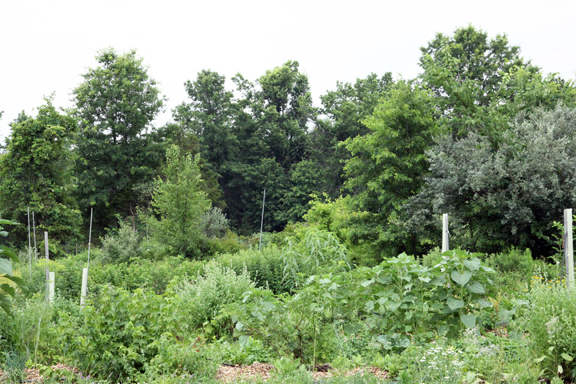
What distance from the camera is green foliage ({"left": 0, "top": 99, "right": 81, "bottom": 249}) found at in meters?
15.4

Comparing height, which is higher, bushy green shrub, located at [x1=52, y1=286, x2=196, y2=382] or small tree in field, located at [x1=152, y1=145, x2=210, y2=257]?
small tree in field, located at [x1=152, y1=145, x2=210, y2=257]

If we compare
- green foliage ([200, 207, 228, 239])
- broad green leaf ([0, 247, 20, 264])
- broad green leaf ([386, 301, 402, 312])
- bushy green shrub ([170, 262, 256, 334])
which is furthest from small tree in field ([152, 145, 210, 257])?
broad green leaf ([386, 301, 402, 312])

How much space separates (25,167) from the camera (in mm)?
15727

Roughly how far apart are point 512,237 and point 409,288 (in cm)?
643

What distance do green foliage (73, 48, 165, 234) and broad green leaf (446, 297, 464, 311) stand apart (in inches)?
794

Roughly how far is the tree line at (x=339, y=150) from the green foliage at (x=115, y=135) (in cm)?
8

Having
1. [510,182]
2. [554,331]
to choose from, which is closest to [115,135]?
[510,182]

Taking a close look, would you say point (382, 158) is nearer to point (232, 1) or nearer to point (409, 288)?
point (232, 1)

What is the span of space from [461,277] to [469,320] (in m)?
0.34

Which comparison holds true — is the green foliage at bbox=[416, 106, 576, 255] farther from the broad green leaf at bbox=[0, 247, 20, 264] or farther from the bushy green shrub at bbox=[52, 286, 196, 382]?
the broad green leaf at bbox=[0, 247, 20, 264]

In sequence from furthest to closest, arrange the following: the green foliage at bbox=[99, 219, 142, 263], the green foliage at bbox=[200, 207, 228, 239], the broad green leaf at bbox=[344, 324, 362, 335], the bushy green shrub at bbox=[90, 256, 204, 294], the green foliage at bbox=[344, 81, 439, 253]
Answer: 1. the green foliage at bbox=[200, 207, 228, 239]
2. the green foliage at bbox=[99, 219, 142, 263]
3. the green foliage at bbox=[344, 81, 439, 253]
4. the bushy green shrub at bbox=[90, 256, 204, 294]
5. the broad green leaf at bbox=[344, 324, 362, 335]

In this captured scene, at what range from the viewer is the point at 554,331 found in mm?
2875

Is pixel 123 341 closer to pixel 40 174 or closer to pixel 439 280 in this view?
pixel 439 280

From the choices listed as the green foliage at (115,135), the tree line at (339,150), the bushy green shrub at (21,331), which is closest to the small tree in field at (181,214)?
the tree line at (339,150)
